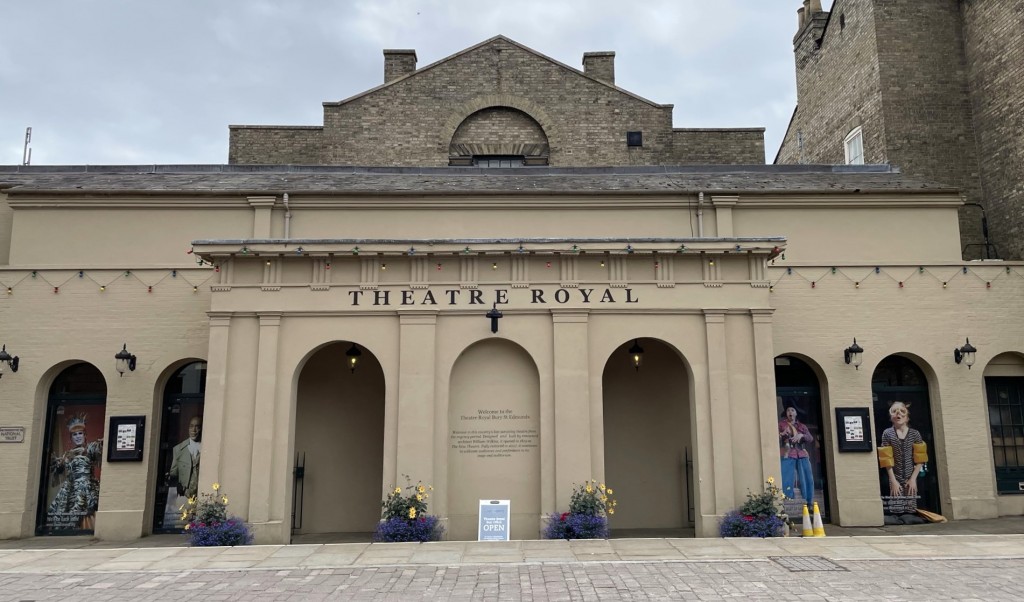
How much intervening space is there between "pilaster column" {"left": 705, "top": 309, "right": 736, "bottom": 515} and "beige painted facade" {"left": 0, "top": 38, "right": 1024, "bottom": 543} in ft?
0.14

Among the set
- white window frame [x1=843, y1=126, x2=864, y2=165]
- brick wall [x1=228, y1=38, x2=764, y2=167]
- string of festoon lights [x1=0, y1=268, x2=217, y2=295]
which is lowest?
string of festoon lights [x1=0, y1=268, x2=217, y2=295]

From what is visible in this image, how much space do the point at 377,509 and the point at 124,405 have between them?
5531mm

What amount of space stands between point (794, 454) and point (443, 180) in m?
9.99

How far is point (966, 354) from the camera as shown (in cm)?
1520

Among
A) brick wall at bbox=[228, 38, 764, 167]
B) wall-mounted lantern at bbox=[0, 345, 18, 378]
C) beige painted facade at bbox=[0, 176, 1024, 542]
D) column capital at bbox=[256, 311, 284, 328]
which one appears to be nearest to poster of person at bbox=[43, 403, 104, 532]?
beige painted facade at bbox=[0, 176, 1024, 542]

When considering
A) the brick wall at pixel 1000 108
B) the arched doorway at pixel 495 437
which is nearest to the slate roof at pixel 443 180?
the brick wall at pixel 1000 108

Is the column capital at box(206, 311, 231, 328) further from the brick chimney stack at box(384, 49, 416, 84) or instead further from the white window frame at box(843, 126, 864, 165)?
the white window frame at box(843, 126, 864, 165)

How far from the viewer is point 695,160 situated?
24.2m

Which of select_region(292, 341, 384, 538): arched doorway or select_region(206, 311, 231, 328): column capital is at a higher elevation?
select_region(206, 311, 231, 328): column capital

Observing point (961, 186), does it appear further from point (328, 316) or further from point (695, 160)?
point (328, 316)

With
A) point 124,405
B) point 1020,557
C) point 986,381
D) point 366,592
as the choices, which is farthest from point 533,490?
point 986,381

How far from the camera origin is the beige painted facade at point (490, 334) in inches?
513

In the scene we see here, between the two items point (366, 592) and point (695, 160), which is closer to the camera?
point (366, 592)

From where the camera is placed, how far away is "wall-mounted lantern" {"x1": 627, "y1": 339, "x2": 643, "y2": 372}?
14461 millimetres
